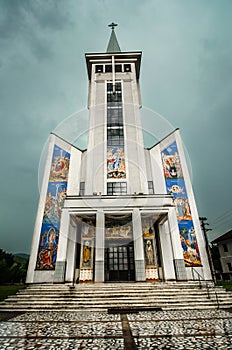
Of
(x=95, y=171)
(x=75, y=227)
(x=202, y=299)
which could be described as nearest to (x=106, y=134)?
(x=95, y=171)

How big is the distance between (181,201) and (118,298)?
33.5 ft

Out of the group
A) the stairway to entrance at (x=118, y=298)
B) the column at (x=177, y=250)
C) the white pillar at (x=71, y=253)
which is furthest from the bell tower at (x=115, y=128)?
the stairway to entrance at (x=118, y=298)

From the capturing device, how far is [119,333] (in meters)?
4.32

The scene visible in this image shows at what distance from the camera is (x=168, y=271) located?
43.5 feet

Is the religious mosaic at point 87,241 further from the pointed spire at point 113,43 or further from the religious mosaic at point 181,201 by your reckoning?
the pointed spire at point 113,43

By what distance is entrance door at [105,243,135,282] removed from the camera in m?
13.9

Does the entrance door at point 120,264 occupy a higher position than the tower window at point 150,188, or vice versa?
the tower window at point 150,188

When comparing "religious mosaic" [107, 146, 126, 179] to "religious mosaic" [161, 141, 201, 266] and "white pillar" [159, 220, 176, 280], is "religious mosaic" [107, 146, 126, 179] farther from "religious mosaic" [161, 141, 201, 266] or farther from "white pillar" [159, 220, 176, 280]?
"white pillar" [159, 220, 176, 280]

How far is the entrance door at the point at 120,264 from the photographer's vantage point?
1391 centimetres

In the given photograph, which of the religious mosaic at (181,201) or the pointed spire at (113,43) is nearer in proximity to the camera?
the religious mosaic at (181,201)

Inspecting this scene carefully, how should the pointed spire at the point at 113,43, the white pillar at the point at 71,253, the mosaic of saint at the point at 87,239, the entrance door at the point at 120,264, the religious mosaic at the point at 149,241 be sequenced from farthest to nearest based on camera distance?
the pointed spire at the point at 113,43
the entrance door at the point at 120,264
the religious mosaic at the point at 149,241
the mosaic of saint at the point at 87,239
the white pillar at the point at 71,253

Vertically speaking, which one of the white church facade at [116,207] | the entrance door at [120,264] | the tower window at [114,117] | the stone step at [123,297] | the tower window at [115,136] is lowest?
the stone step at [123,297]

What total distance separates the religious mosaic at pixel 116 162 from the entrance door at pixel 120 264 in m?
5.92

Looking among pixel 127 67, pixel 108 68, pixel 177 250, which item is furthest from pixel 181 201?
pixel 108 68
